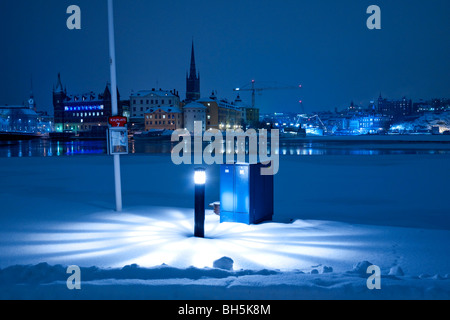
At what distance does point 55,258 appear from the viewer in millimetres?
5324

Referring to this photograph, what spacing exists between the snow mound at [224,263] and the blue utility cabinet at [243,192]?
6.93ft

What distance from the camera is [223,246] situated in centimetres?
578

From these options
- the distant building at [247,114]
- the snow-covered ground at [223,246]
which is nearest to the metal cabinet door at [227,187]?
the snow-covered ground at [223,246]

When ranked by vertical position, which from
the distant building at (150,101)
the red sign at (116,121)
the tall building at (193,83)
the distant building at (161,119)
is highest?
the tall building at (193,83)

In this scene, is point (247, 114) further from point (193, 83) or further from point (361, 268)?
point (361, 268)

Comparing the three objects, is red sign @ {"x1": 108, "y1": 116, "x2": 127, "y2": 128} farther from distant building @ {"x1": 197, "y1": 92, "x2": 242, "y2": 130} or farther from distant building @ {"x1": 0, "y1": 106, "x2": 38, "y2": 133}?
distant building @ {"x1": 0, "y1": 106, "x2": 38, "y2": 133}

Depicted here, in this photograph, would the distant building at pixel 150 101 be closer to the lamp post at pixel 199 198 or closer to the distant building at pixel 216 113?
the distant building at pixel 216 113

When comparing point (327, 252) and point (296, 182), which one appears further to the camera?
point (296, 182)

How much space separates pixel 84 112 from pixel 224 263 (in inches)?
5346

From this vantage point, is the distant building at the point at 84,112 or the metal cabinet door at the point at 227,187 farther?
the distant building at the point at 84,112

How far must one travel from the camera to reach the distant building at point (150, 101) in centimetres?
11931
